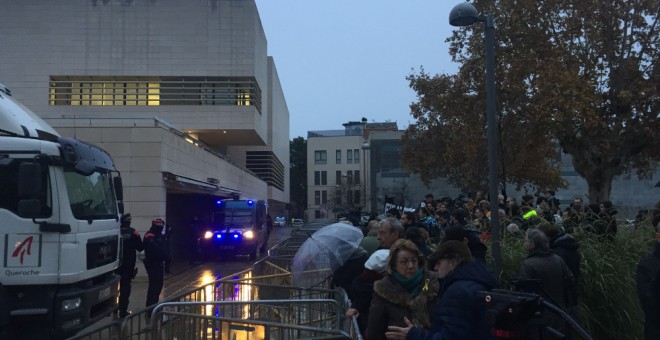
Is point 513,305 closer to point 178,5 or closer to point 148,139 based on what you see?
point 148,139

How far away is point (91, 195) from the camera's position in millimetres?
8750

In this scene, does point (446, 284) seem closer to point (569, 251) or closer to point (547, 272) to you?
point (547, 272)

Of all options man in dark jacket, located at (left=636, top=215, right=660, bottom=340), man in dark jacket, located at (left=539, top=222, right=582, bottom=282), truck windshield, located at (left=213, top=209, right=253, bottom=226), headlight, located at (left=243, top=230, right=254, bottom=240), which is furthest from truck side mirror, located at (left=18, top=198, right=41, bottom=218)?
truck windshield, located at (left=213, top=209, right=253, bottom=226)

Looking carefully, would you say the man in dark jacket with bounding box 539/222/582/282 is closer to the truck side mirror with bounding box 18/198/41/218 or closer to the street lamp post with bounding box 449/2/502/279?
the street lamp post with bounding box 449/2/502/279

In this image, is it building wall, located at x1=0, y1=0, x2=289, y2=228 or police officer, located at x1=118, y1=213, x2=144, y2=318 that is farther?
building wall, located at x1=0, y1=0, x2=289, y2=228

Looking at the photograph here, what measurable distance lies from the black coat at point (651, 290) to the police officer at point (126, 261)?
9.04m

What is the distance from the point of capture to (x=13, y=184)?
24.9 feet

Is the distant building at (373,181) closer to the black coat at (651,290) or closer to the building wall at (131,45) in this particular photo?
the building wall at (131,45)

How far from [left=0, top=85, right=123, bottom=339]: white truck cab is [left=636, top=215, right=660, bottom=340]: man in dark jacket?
685cm

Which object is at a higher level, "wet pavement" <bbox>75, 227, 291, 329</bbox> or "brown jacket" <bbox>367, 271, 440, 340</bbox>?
"brown jacket" <bbox>367, 271, 440, 340</bbox>

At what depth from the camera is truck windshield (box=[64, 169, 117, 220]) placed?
8.10 metres

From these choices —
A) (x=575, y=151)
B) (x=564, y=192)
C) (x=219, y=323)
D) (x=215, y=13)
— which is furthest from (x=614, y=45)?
(x=564, y=192)

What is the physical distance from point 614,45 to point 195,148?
1710 centimetres

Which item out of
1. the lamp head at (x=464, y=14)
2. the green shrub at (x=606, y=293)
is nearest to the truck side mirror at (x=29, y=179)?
the lamp head at (x=464, y=14)
